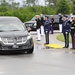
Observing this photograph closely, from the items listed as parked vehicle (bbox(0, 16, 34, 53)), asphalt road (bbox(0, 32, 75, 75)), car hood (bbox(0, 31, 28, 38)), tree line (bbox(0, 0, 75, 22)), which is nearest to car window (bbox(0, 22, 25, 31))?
parked vehicle (bbox(0, 16, 34, 53))

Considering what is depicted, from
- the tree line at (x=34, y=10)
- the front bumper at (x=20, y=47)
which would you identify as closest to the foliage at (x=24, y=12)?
the tree line at (x=34, y=10)

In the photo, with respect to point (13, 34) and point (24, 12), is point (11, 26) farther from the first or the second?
point (24, 12)

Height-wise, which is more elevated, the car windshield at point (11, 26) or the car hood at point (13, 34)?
the car windshield at point (11, 26)

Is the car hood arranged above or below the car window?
below

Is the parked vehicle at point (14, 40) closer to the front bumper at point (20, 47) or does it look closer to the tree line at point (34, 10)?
the front bumper at point (20, 47)

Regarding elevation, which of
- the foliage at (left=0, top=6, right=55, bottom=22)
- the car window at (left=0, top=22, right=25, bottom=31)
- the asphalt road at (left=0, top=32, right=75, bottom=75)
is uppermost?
the car window at (left=0, top=22, right=25, bottom=31)

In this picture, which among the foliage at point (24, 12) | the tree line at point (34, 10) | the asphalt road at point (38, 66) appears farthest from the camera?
the tree line at point (34, 10)

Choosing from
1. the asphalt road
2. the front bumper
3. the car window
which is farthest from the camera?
the car window

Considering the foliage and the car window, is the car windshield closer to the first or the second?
the car window

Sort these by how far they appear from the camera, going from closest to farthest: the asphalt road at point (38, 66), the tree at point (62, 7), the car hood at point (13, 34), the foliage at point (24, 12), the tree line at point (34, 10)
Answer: the asphalt road at point (38, 66)
the car hood at point (13, 34)
the foliage at point (24, 12)
the tree line at point (34, 10)
the tree at point (62, 7)

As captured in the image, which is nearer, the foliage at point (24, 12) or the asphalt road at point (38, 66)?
the asphalt road at point (38, 66)

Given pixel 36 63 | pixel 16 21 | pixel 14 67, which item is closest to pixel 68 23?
pixel 16 21

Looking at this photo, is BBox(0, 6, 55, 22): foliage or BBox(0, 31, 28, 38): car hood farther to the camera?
BBox(0, 6, 55, 22): foliage

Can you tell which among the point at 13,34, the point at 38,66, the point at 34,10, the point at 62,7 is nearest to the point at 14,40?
the point at 13,34
